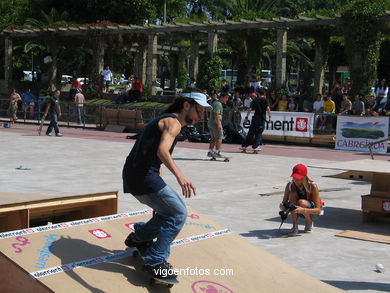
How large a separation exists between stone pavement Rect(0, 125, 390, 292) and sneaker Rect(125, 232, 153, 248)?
2.13 metres

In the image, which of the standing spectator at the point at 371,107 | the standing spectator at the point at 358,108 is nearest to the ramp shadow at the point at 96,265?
the standing spectator at the point at 371,107

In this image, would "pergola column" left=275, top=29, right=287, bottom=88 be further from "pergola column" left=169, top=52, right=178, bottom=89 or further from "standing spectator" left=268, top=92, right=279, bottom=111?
"pergola column" left=169, top=52, right=178, bottom=89

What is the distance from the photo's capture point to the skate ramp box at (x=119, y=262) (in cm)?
493

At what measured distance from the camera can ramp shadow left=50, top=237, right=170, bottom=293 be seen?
16.8ft

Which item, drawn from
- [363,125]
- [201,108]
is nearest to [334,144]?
[363,125]

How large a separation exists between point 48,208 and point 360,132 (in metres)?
16.7

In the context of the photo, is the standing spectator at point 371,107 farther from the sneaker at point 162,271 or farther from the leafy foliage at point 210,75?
the sneaker at point 162,271

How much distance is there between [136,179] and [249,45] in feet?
87.0

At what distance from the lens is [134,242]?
5.51 m

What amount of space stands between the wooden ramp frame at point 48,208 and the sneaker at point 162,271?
1357 mm

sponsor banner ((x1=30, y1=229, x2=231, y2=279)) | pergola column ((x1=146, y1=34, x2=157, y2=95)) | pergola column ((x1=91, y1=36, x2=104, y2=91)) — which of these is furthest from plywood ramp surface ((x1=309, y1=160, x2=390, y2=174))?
pergola column ((x1=91, y1=36, x2=104, y2=91))

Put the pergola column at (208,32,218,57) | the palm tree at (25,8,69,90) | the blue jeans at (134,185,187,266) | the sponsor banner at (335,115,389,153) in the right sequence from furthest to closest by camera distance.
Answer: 1. the palm tree at (25,8,69,90)
2. the pergola column at (208,32,218,57)
3. the sponsor banner at (335,115,389,153)
4. the blue jeans at (134,185,187,266)

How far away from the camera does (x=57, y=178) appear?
1276cm

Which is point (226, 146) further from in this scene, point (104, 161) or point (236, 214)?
point (236, 214)
